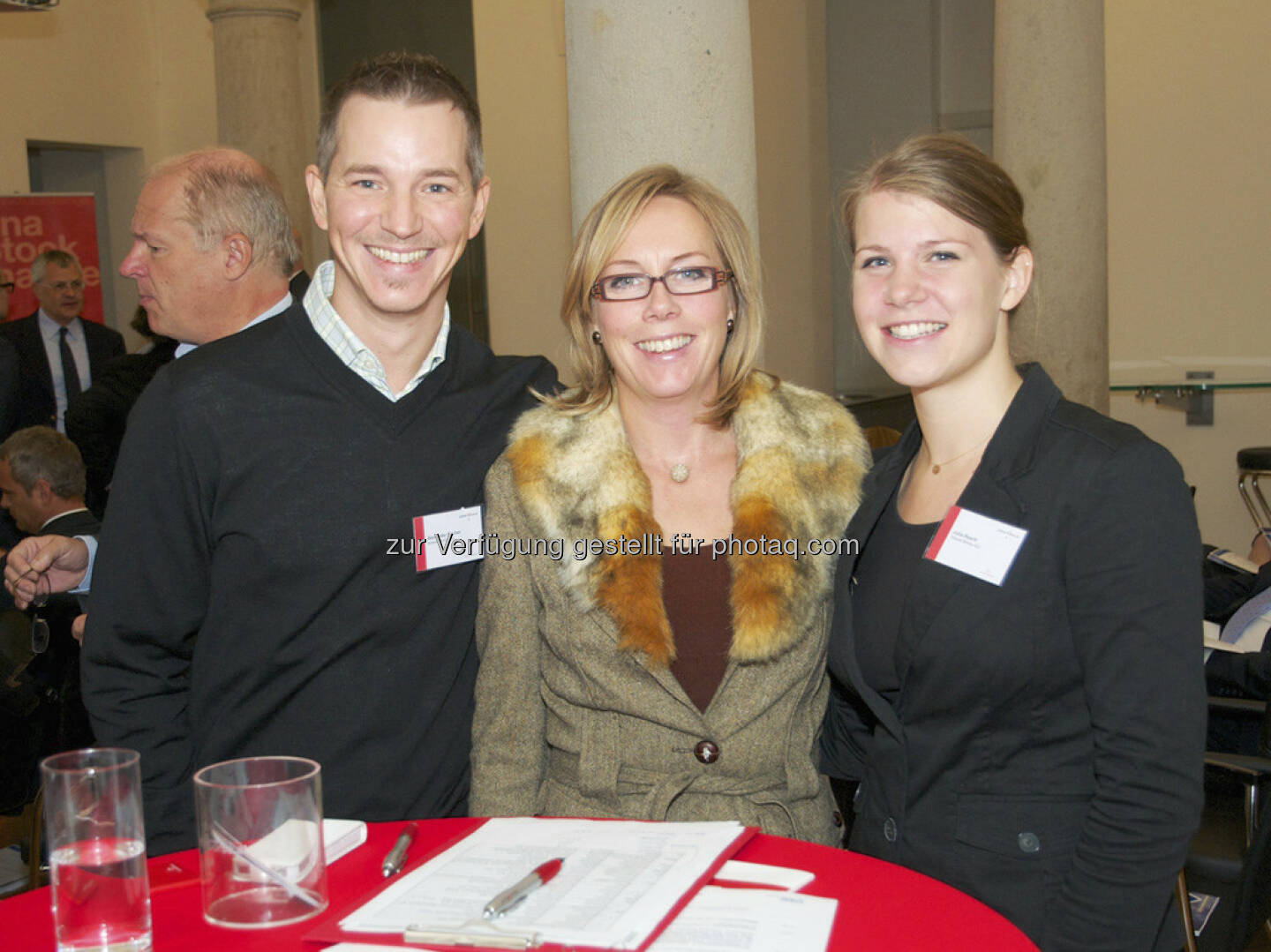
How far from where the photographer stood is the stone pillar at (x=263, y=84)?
7.73 meters

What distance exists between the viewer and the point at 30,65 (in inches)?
338

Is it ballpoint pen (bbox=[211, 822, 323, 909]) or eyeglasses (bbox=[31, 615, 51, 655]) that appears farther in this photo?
eyeglasses (bbox=[31, 615, 51, 655])

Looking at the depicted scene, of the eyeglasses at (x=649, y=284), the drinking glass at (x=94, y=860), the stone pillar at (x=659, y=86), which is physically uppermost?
the stone pillar at (x=659, y=86)

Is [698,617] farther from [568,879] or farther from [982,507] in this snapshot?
[568,879]

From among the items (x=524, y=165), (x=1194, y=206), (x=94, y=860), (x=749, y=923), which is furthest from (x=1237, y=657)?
(x=524, y=165)

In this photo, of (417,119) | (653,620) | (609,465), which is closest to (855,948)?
(653,620)

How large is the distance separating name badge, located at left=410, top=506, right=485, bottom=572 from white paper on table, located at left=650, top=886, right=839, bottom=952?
0.88 m

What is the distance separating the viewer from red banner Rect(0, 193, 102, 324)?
26.5ft

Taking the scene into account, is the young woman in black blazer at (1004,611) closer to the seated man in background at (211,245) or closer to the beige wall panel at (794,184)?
the seated man in background at (211,245)

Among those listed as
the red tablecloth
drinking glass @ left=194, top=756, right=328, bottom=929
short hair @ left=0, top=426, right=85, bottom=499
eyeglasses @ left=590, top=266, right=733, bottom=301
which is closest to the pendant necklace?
eyeglasses @ left=590, top=266, right=733, bottom=301

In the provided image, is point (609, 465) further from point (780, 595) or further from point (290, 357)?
point (290, 357)

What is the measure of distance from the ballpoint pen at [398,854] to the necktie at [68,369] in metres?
6.86

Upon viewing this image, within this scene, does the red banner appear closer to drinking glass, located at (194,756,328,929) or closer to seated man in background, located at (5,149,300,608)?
seated man in background, located at (5,149,300,608)

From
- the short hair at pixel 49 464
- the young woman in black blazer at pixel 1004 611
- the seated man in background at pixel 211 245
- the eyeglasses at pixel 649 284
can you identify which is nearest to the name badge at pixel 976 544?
the young woman in black blazer at pixel 1004 611
